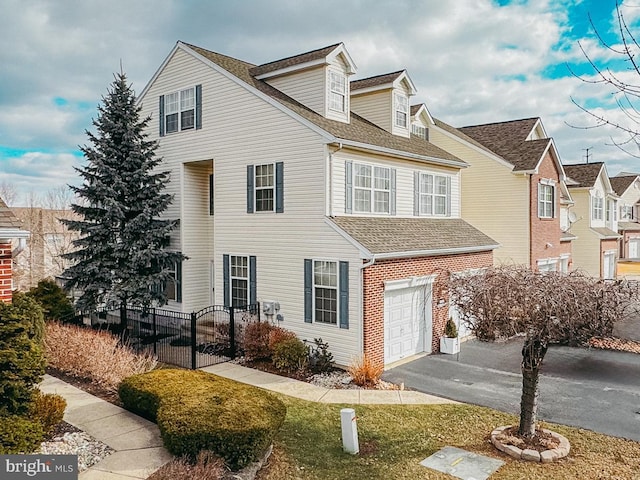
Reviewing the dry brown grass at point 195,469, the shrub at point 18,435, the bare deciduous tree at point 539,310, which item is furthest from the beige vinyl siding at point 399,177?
the shrub at point 18,435

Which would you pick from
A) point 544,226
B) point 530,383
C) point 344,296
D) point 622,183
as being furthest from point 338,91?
point 622,183

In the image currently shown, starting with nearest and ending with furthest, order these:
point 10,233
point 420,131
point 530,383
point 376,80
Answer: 1. point 10,233
2. point 530,383
3. point 376,80
4. point 420,131

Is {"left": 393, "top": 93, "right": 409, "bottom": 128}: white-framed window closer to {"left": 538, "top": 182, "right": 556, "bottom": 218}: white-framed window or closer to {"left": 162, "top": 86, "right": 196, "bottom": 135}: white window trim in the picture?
{"left": 538, "top": 182, "right": 556, "bottom": 218}: white-framed window

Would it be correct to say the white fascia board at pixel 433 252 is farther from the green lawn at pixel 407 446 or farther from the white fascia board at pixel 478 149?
the white fascia board at pixel 478 149

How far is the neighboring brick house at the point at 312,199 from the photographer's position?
44.8 ft

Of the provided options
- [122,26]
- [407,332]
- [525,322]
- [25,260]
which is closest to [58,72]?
[122,26]

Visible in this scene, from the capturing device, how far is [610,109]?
533 cm

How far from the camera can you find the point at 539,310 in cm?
749

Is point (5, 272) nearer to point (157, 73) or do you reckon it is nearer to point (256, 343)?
point (256, 343)

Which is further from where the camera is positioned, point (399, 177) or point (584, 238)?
point (584, 238)

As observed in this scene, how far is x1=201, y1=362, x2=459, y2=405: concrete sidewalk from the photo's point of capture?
35.3ft

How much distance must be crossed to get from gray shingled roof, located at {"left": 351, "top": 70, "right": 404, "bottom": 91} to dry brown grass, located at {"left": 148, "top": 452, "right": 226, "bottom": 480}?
1598 centimetres

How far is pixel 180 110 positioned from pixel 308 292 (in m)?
9.61

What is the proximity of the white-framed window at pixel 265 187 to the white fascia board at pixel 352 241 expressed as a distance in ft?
8.72
